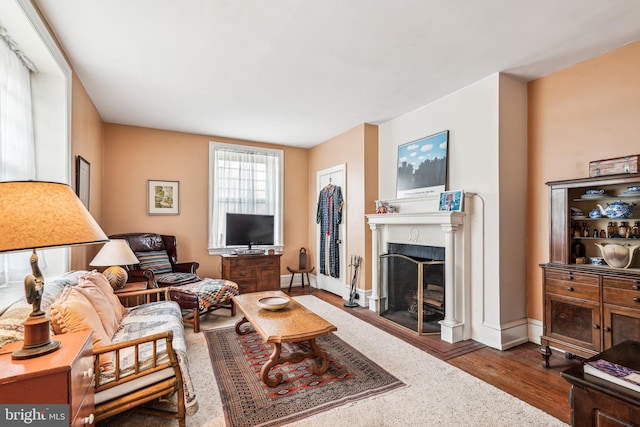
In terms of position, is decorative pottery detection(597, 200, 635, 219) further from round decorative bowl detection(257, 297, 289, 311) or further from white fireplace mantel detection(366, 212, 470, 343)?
round decorative bowl detection(257, 297, 289, 311)

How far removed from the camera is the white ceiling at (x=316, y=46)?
6.85 ft

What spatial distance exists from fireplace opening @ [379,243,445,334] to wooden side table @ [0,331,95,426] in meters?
2.92

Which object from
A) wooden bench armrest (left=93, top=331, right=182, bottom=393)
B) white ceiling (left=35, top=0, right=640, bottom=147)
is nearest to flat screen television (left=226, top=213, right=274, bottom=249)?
white ceiling (left=35, top=0, right=640, bottom=147)

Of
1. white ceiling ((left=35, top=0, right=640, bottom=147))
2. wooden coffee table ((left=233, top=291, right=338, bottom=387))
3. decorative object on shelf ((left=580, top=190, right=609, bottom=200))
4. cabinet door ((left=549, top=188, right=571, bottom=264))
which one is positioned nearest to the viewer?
white ceiling ((left=35, top=0, right=640, bottom=147))

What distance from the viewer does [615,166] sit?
2.42m

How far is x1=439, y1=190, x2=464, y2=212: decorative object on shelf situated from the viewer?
10.4ft

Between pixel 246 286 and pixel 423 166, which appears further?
pixel 246 286

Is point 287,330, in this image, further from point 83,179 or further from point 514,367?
point 83,179

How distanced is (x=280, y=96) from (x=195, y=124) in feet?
5.83

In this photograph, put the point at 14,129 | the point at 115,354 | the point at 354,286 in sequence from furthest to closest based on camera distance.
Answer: the point at 354,286 → the point at 14,129 → the point at 115,354

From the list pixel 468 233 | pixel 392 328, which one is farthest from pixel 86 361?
pixel 468 233

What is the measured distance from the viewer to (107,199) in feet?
15.0

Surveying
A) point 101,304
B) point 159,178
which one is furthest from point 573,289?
point 159,178

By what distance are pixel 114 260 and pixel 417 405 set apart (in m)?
2.99
